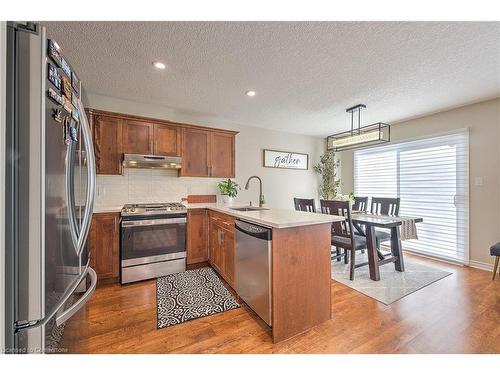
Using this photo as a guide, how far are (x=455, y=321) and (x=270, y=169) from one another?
129 inches

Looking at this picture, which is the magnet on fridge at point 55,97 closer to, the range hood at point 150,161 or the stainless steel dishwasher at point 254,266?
the stainless steel dishwasher at point 254,266

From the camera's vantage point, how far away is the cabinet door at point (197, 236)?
2953 mm

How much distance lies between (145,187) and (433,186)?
15.2 ft

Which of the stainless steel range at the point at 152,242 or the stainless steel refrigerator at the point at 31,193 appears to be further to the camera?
the stainless steel range at the point at 152,242

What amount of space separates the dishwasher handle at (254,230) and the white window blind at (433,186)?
3.44 m

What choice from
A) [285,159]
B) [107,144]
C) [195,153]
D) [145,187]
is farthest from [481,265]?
[107,144]

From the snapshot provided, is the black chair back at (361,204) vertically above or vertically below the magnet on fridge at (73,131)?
below

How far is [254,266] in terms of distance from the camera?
5.93ft

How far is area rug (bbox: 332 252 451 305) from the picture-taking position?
2.31 metres

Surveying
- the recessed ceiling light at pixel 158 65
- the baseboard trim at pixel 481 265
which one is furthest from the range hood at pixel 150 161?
the baseboard trim at pixel 481 265

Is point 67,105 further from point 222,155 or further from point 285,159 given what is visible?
point 285,159

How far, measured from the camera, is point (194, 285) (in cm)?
247
